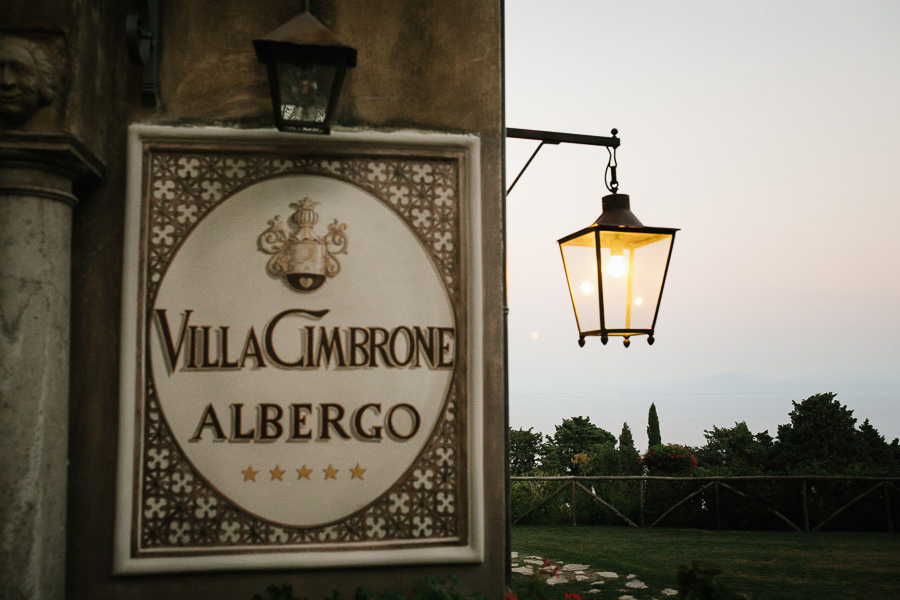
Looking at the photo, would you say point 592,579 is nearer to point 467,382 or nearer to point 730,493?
point 730,493

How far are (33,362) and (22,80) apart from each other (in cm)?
100

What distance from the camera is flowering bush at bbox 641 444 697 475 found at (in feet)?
43.1

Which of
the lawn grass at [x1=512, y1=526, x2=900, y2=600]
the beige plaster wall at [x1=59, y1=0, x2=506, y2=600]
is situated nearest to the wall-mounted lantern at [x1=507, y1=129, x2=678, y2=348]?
the beige plaster wall at [x1=59, y1=0, x2=506, y2=600]

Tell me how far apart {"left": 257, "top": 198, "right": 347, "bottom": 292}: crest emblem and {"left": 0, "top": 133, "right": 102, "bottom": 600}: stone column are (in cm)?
75

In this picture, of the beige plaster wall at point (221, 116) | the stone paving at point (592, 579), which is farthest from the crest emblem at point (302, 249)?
the stone paving at point (592, 579)

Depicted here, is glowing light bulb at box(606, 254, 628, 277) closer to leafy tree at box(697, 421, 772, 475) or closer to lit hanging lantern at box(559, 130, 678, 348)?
lit hanging lantern at box(559, 130, 678, 348)

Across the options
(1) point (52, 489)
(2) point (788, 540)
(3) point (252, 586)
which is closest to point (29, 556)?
(1) point (52, 489)

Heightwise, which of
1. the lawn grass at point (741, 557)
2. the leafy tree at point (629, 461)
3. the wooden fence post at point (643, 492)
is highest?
the leafy tree at point (629, 461)

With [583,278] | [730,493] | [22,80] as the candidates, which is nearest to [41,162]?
[22,80]

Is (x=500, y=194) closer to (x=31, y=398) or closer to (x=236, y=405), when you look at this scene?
(x=236, y=405)

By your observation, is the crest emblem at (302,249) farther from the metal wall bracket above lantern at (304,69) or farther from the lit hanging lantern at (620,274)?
the lit hanging lantern at (620,274)

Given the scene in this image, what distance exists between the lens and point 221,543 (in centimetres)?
263

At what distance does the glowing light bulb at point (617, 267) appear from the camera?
394 centimetres

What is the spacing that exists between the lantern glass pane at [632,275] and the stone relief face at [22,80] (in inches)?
112
